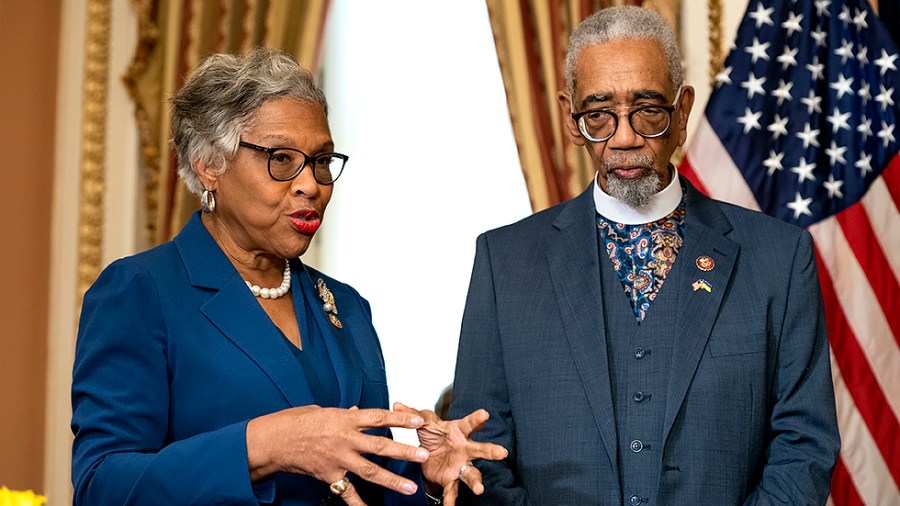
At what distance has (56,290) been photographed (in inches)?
185

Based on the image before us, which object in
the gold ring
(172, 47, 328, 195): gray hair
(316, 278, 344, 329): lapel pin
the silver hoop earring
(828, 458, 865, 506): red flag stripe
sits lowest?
(828, 458, 865, 506): red flag stripe

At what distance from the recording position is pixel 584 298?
8.67 ft

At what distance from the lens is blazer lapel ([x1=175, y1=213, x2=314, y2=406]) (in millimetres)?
2250

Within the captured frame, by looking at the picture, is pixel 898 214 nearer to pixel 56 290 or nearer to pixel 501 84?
pixel 501 84

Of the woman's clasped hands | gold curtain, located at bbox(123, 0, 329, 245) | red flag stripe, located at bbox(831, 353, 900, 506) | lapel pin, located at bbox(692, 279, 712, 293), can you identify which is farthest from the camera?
gold curtain, located at bbox(123, 0, 329, 245)

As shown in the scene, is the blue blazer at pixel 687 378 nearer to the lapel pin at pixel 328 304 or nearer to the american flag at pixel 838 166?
the lapel pin at pixel 328 304

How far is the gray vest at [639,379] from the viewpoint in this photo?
247cm

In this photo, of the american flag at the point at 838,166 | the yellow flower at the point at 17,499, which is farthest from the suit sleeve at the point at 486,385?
the american flag at the point at 838,166

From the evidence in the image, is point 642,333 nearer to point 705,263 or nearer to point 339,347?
point 705,263

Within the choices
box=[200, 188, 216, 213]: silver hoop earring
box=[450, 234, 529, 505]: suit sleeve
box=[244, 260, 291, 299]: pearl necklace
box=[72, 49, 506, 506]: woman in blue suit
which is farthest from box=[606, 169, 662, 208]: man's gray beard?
box=[200, 188, 216, 213]: silver hoop earring

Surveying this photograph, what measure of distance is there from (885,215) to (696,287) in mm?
1801

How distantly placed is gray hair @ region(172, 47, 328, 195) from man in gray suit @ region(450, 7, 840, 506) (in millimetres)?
715

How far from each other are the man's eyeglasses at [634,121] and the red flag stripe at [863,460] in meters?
1.71

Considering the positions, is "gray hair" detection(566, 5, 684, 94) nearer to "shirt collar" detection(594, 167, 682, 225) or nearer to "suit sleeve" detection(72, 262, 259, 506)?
"shirt collar" detection(594, 167, 682, 225)
